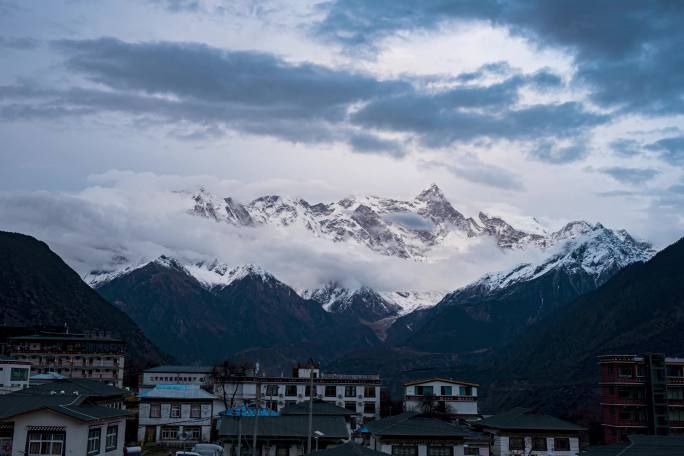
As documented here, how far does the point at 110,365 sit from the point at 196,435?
6997 centimetres

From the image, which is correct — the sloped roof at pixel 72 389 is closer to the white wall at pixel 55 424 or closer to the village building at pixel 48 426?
the village building at pixel 48 426

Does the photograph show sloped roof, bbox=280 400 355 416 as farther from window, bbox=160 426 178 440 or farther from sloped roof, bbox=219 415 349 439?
sloped roof, bbox=219 415 349 439

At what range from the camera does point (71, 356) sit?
518 ft

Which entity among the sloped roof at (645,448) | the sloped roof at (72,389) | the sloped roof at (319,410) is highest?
the sloped roof at (72,389)

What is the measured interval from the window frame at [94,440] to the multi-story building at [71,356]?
3768 inches

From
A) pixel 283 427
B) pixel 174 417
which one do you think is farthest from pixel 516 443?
pixel 174 417

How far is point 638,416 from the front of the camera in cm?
10712

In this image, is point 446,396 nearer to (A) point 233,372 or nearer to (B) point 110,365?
(A) point 233,372

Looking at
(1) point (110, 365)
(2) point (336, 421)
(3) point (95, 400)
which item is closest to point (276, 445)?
(2) point (336, 421)

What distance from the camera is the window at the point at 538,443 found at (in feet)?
286

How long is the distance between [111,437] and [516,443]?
141ft

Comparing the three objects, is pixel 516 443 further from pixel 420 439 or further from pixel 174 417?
pixel 174 417

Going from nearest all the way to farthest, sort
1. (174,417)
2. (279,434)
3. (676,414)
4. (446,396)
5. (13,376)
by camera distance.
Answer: (279,434), (174,417), (13,376), (676,414), (446,396)

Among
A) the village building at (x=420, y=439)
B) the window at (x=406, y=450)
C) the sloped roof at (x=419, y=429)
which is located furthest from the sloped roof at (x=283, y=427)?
the window at (x=406, y=450)
